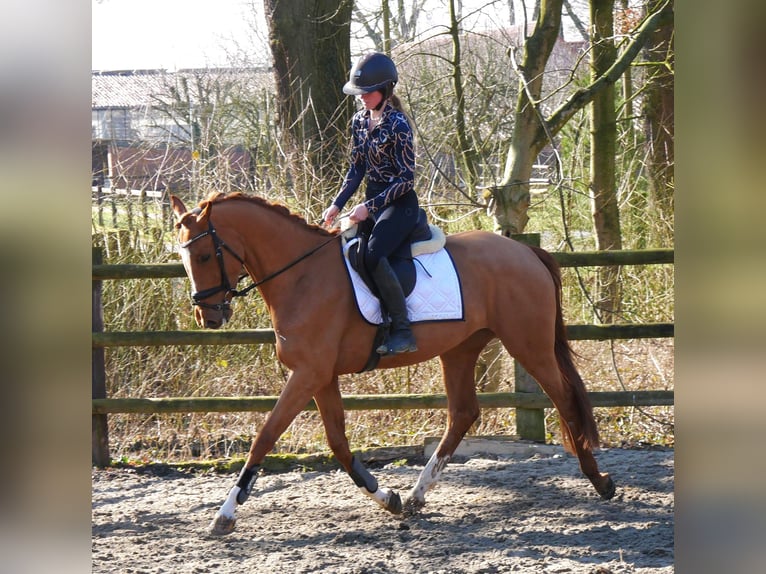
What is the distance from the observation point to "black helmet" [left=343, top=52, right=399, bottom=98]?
4992 mm

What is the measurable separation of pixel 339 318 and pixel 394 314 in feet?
1.11

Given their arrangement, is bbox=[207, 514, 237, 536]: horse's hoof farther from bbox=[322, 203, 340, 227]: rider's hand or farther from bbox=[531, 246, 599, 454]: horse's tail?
bbox=[531, 246, 599, 454]: horse's tail

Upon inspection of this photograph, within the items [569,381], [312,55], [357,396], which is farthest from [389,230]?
[312,55]

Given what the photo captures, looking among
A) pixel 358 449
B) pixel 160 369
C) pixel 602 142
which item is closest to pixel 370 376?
pixel 358 449

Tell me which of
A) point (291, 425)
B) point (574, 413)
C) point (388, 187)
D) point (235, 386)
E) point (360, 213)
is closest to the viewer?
point (360, 213)

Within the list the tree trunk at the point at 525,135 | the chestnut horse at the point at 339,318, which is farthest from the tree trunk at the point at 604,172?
the chestnut horse at the point at 339,318

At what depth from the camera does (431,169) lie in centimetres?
935

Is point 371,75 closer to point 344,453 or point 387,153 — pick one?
point 387,153

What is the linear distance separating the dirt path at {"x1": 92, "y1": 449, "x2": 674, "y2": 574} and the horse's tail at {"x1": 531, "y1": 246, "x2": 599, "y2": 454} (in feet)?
1.38

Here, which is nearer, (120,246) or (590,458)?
(590,458)

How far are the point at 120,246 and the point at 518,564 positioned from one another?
554cm

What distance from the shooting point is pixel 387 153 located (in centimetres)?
522
